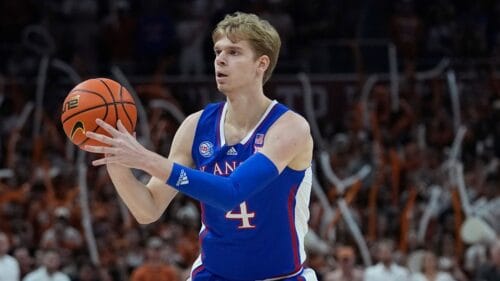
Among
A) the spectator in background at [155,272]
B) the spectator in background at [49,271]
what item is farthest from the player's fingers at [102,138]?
the spectator in background at [49,271]

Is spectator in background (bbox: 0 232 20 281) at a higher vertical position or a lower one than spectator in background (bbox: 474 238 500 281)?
higher

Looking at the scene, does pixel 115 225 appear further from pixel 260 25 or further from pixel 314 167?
pixel 260 25

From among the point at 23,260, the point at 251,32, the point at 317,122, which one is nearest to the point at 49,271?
the point at 23,260

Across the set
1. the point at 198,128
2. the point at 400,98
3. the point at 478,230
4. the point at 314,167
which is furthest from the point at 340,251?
the point at 198,128

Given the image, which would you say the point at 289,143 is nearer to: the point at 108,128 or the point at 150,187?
the point at 150,187

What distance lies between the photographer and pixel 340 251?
37.4ft

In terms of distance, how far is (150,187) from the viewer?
5.11 m

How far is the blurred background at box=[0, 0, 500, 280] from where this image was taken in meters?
12.5

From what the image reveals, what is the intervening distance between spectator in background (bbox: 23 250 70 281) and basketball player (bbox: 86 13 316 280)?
20.6 feet

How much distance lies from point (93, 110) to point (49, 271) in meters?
6.78

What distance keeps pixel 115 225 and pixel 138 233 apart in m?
0.56

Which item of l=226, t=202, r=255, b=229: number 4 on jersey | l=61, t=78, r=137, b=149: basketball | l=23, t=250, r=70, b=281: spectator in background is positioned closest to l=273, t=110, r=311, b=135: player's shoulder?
l=226, t=202, r=255, b=229: number 4 on jersey

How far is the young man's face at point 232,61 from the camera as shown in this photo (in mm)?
4953

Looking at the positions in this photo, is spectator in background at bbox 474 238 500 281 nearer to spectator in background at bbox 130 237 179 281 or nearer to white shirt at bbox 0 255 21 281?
spectator in background at bbox 130 237 179 281
